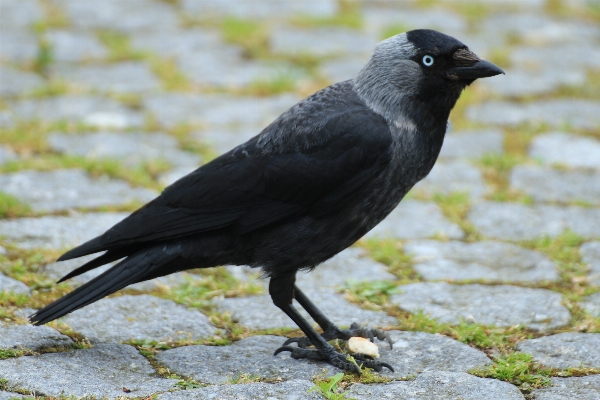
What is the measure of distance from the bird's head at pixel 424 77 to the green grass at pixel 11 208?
1994 millimetres

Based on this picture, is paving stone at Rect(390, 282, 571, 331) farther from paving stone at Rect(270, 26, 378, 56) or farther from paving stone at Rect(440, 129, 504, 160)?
paving stone at Rect(270, 26, 378, 56)

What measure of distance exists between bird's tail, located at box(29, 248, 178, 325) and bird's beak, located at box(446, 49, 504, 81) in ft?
4.58

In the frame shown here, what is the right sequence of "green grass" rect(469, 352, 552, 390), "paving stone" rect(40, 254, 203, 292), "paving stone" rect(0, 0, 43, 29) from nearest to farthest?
"green grass" rect(469, 352, 552, 390), "paving stone" rect(40, 254, 203, 292), "paving stone" rect(0, 0, 43, 29)

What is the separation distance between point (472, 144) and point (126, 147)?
2.33 meters

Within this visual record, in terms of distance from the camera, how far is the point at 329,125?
11.8 ft

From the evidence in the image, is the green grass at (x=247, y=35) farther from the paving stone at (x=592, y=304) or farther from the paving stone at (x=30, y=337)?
the paving stone at (x=30, y=337)

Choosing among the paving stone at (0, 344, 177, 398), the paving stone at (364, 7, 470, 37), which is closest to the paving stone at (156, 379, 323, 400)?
the paving stone at (0, 344, 177, 398)

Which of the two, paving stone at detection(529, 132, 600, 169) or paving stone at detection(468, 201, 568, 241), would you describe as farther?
paving stone at detection(529, 132, 600, 169)

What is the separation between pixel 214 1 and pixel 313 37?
134 centimetres

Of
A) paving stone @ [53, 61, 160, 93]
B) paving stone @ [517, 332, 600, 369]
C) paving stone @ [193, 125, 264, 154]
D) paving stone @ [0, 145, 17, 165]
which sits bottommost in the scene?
paving stone @ [517, 332, 600, 369]

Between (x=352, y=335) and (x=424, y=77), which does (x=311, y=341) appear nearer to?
(x=352, y=335)

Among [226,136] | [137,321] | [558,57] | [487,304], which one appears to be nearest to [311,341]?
[137,321]

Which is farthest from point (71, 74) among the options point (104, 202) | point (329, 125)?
point (329, 125)

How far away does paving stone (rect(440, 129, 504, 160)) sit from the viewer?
5.69 metres
